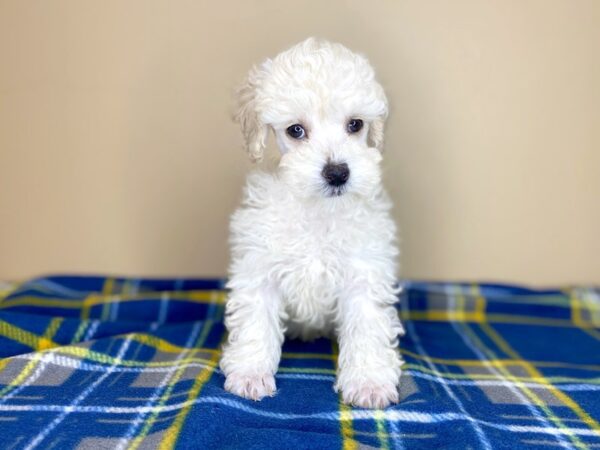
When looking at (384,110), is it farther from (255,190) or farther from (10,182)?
(10,182)

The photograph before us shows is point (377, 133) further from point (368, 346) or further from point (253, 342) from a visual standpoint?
point (253, 342)

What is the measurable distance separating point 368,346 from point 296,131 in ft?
2.45

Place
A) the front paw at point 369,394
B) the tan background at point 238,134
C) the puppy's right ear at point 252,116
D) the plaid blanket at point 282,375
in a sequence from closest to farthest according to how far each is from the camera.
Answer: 1. the plaid blanket at point 282,375
2. the front paw at point 369,394
3. the puppy's right ear at point 252,116
4. the tan background at point 238,134

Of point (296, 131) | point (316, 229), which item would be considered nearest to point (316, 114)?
point (296, 131)

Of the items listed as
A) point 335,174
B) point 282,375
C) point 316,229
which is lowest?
point 282,375

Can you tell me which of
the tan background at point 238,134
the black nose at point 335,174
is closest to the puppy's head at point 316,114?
the black nose at point 335,174

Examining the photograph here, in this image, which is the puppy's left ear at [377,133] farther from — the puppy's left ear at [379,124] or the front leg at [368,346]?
the front leg at [368,346]

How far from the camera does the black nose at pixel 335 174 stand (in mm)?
1828

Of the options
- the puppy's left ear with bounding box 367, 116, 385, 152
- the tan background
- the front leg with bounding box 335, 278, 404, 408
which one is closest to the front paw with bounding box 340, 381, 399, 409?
the front leg with bounding box 335, 278, 404, 408

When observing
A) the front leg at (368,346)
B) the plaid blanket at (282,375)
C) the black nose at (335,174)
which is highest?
the black nose at (335,174)

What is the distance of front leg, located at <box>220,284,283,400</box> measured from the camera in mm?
1871

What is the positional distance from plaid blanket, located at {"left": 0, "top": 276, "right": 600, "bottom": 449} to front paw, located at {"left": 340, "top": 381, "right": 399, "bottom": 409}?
28 millimetres

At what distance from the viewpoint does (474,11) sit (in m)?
2.76

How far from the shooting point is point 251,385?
1854 millimetres
